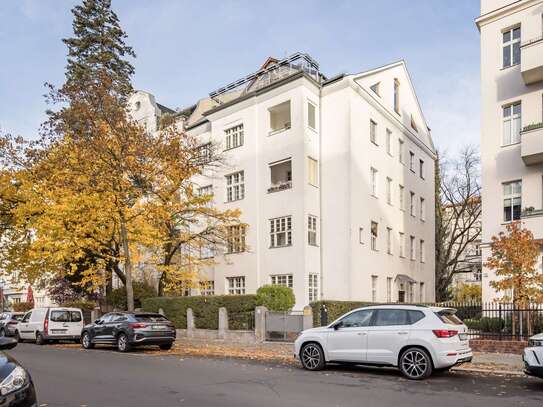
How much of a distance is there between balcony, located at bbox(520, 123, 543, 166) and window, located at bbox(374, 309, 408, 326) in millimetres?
12609

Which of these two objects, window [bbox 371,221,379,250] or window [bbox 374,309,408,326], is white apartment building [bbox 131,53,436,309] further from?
window [bbox 374,309,408,326]

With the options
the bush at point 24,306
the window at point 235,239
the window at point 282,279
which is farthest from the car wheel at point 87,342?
the bush at point 24,306

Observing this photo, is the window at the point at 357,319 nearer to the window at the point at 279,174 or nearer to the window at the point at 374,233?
the window at the point at 279,174

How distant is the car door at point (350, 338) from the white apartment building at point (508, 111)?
12.2 m

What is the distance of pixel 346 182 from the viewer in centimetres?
2852

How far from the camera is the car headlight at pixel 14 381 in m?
6.00

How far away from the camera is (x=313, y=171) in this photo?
29.1 m

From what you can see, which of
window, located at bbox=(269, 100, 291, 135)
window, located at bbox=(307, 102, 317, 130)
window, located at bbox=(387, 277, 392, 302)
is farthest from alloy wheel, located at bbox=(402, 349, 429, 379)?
window, located at bbox=(387, 277, 392, 302)

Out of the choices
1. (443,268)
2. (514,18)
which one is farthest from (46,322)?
(443,268)

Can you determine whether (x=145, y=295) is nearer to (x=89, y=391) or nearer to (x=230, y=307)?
(x=230, y=307)

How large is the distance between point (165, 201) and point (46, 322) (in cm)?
742

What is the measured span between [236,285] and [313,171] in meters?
7.50

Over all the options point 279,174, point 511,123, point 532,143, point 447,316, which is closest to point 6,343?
point 447,316

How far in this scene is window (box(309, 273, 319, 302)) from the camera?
90.4 ft
